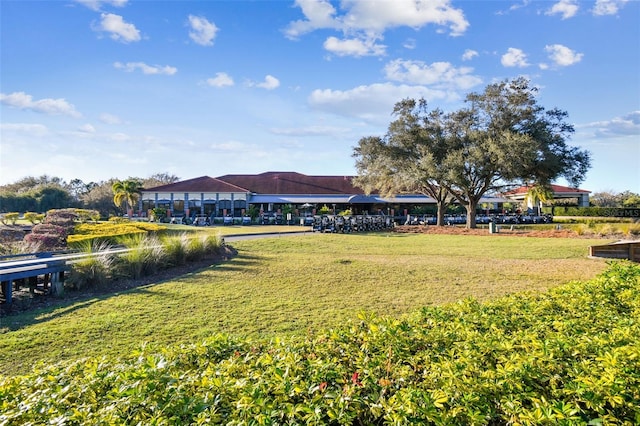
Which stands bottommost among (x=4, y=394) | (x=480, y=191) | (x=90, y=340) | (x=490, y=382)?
(x=90, y=340)

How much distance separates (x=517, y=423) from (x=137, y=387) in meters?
1.52

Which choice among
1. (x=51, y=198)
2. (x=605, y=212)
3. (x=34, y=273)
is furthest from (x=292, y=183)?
(x=34, y=273)

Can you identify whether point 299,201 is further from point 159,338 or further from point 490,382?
point 490,382

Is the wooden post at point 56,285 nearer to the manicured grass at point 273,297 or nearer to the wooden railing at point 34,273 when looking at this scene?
the wooden railing at point 34,273

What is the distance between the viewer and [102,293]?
25.3 ft

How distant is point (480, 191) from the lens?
79.5 ft

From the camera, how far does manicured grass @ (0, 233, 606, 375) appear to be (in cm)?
504

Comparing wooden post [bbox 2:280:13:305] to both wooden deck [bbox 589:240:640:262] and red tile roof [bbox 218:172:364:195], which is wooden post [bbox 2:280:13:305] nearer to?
wooden deck [bbox 589:240:640:262]

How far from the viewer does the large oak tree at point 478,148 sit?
68.6 ft

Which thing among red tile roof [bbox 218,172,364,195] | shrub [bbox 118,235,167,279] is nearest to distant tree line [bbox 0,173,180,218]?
red tile roof [bbox 218,172,364,195]

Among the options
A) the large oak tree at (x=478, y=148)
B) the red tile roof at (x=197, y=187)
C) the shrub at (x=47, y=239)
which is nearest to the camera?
the shrub at (x=47, y=239)

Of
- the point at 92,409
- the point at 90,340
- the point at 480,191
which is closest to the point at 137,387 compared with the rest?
the point at 92,409

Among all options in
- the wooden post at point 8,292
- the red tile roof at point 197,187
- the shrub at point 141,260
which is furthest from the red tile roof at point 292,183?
the wooden post at point 8,292

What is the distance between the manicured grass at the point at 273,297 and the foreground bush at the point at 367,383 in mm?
847
